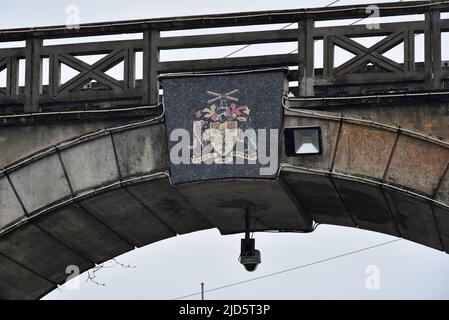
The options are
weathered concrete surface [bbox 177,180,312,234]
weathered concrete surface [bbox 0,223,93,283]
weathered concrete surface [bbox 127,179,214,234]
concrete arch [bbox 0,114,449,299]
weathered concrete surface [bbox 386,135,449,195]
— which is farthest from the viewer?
weathered concrete surface [bbox 0,223,93,283]

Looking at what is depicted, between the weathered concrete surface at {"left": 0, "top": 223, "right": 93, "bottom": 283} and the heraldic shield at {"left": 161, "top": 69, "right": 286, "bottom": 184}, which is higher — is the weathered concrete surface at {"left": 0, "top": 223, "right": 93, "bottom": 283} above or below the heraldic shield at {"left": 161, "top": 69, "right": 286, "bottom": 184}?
below

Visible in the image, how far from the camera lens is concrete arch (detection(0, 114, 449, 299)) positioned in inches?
602

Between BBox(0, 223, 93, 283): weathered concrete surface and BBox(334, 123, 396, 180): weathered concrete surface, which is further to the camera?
BBox(0, 223, 93, 283): weathered concrete surface

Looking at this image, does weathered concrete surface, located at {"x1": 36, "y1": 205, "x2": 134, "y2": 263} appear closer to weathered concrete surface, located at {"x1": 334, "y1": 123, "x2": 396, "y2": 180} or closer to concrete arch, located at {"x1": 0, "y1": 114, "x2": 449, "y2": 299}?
concrete arch, located at {"x1": 0, "y1": 114, "x2": 449, "y2": 299}

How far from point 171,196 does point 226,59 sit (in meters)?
1.92

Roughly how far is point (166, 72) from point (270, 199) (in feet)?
6.91

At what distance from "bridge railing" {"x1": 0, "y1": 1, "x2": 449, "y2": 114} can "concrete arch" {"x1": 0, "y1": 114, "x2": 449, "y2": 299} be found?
0.69 m

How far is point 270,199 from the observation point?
1639cm

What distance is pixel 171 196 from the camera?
1655cm

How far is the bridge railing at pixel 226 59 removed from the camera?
→ 15.8m

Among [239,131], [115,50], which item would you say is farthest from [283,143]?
[115,50]

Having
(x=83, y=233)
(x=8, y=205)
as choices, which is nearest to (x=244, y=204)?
(x=83, y=233)

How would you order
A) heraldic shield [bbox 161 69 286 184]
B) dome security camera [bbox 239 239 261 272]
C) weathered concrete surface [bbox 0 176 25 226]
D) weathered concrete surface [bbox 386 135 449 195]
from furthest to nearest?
dome security camera [bbox 239 239 261 272] → weathered concrete surface [bbox 0 176 25 226] → heraldic shield [bbox 161 69 286 184] → weathered concrete surface [bbox 386 135 449 195]

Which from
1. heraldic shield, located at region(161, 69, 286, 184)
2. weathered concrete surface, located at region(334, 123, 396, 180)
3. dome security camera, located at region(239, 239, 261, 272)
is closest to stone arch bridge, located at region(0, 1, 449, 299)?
weathered concrete surface, located at region(334, 123, 396, 180)
